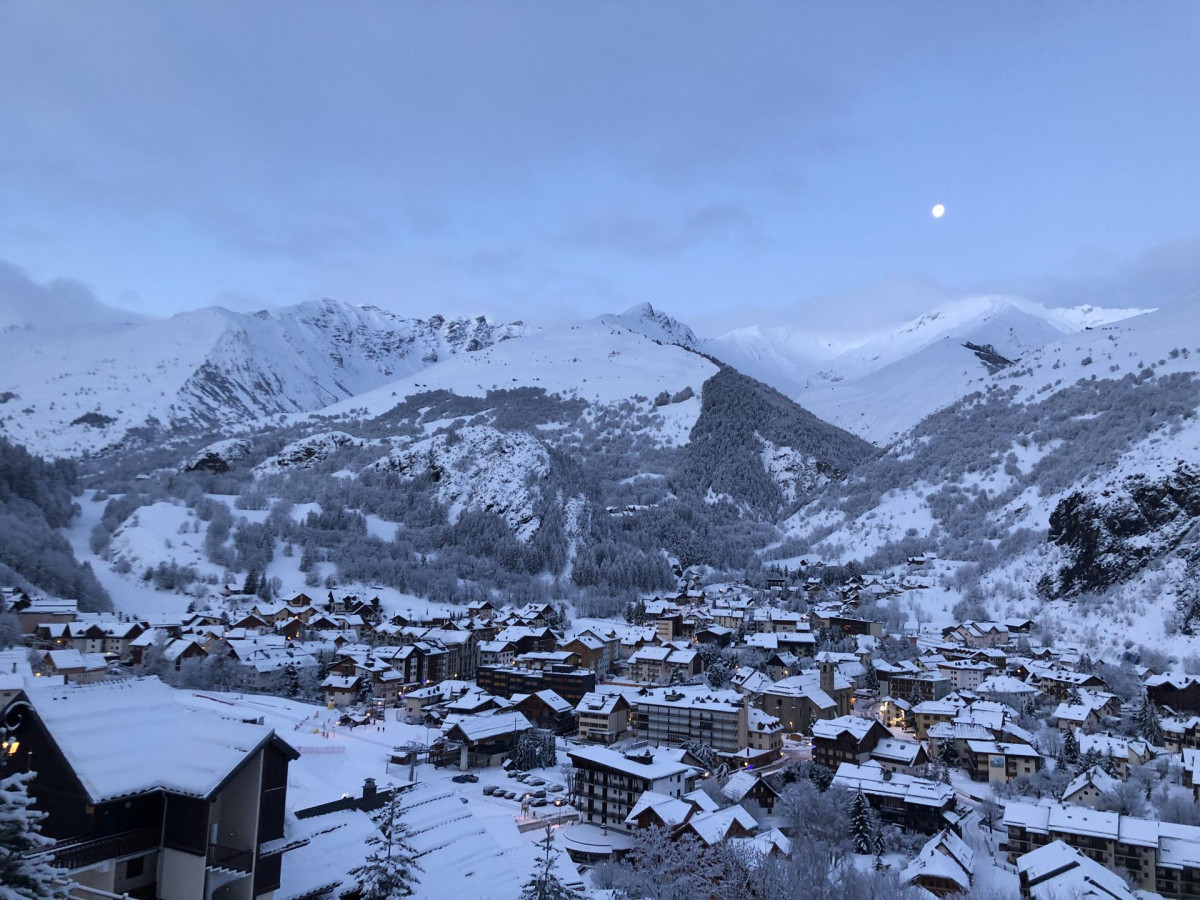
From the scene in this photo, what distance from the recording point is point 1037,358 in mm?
122062

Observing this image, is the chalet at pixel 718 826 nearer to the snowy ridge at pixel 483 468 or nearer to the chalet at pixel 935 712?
the chalet at pixel 935 712

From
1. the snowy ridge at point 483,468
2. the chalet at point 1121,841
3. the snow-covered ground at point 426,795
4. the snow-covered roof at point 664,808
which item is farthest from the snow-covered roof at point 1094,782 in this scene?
the snowy ridge at point 483,468

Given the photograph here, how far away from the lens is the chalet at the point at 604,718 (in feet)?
143

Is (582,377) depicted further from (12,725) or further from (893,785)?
(12,725)

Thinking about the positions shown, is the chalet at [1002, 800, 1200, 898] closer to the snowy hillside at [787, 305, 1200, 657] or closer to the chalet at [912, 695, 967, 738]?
the chalet at [912, 695, 967, 738]

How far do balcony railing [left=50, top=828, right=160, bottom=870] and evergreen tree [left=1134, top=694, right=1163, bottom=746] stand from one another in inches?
1738

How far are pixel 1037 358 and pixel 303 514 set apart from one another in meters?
104

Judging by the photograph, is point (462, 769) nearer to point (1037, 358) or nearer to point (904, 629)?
point (904, 629)

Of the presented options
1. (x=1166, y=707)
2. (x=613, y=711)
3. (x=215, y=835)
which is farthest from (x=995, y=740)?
(x=215, y=835)

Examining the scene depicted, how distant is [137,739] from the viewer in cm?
1220

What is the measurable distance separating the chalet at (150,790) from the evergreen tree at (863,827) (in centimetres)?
2222

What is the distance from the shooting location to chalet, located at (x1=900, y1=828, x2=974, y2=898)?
24.6 m

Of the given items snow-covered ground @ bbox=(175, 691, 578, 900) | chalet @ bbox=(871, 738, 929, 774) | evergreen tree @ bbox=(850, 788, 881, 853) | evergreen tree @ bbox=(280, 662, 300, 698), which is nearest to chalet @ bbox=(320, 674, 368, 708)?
evergreen tree @ bbox=(280, 662, 300, 698)

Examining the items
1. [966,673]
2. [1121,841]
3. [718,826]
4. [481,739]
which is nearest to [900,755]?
[1121,841]
